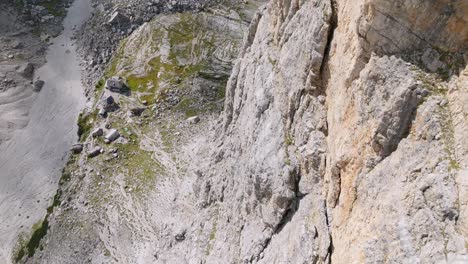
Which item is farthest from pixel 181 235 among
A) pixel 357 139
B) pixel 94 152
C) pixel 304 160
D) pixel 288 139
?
pixel 357 139

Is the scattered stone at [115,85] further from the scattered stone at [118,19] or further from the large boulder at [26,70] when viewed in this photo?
the large boulder at [26,70]

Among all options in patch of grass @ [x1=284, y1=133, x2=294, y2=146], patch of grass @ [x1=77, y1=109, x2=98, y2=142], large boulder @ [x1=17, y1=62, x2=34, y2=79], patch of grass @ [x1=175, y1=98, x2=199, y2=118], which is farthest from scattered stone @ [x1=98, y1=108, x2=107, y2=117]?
patch of grass @ [x1=284, y1=133, x2=294, y2=146]

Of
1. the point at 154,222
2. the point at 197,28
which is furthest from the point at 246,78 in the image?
the point at 197,28

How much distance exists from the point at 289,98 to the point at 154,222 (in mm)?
40910

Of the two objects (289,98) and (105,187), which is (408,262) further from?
(105,187)

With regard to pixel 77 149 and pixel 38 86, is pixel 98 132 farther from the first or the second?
pixel 38 86

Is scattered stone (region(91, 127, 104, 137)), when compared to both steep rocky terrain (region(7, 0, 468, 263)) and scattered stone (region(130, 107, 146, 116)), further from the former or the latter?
scattered stone (region(130, 107, 146, 116))

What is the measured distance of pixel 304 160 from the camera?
31547 mm

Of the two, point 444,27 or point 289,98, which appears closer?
point 444,27

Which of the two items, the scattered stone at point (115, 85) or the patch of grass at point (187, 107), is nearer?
the patch of grass at point (187, 107)

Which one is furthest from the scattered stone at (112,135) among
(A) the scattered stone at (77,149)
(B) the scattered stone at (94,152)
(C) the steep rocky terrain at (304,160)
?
(A) the scattered stone at (77,149)

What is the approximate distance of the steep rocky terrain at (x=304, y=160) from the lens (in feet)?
59.6

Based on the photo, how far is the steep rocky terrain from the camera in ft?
59.6

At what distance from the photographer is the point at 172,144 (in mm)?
80250
